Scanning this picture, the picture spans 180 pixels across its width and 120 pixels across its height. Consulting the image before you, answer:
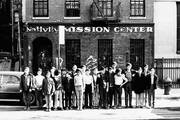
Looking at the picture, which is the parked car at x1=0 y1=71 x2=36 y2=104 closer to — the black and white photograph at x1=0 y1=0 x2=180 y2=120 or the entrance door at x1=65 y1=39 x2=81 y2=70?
the black and white photograph at x1=0 y1=0 x2=180 y2=120

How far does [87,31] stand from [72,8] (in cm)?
184

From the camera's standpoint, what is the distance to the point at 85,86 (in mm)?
20094

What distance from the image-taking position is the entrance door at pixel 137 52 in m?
34.5

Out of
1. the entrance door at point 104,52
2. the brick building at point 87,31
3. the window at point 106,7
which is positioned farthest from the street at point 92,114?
the window at point 106,7

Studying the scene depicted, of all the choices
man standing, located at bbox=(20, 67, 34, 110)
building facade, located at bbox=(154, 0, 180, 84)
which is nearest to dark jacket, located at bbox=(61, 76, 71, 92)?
man standing, located at bbox=(20, 67, 34, 110)

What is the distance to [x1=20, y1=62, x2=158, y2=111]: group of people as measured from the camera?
1972cm

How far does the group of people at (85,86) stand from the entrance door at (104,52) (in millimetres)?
13615

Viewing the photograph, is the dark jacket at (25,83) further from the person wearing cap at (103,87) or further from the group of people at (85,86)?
the person wearing cap at (103,87)

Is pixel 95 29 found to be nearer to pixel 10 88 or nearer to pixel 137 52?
pixel 137 52

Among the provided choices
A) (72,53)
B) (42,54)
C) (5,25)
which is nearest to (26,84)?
(72,53)

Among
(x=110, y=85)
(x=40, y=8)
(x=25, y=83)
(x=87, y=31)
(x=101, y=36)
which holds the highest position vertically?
(x=40, y=8)

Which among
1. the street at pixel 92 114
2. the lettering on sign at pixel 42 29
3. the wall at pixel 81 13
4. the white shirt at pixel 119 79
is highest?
the wall at pixel 81 13

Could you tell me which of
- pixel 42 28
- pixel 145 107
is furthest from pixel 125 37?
pixel 145 107

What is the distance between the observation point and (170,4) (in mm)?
35469
